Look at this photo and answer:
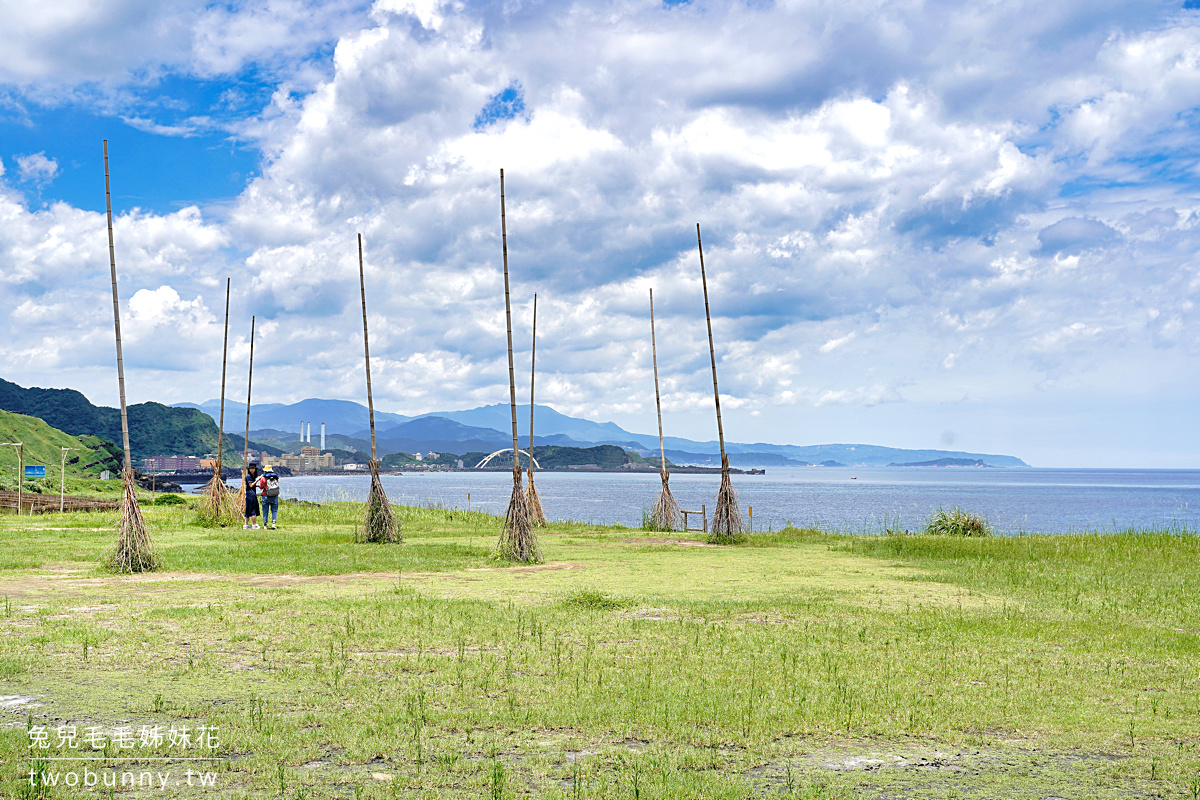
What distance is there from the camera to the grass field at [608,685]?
4527 millimetres

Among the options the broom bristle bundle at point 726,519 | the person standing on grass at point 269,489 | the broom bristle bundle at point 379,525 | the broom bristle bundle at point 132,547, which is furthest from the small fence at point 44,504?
the broom bristle bundle at point 726,519

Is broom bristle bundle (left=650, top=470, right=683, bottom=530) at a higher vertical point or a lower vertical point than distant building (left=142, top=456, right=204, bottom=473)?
lower

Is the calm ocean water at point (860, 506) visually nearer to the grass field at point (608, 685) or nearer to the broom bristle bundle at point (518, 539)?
the broom bristle bundle at point (518, 539)

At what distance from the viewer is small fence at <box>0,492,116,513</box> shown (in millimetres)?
27750

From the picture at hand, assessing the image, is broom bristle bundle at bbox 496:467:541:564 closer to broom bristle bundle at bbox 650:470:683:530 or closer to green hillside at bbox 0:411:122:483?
broom bristle bundle at bbox 650:470:683:530

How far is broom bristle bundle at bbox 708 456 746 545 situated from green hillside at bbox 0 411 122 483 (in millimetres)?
51928

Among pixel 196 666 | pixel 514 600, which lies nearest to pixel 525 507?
pixel 514 600

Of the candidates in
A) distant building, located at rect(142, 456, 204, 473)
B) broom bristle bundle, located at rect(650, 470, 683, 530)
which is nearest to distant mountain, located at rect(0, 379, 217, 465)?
distant building, located at rect(142, 456, 204, 473)

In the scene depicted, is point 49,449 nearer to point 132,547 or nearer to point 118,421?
point 118,421

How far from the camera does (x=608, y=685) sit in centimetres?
623

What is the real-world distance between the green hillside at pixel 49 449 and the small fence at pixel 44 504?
31749mm

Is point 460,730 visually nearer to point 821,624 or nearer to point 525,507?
point 821,624

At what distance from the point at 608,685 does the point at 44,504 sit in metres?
29.0

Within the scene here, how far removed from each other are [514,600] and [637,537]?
40.2 feet
